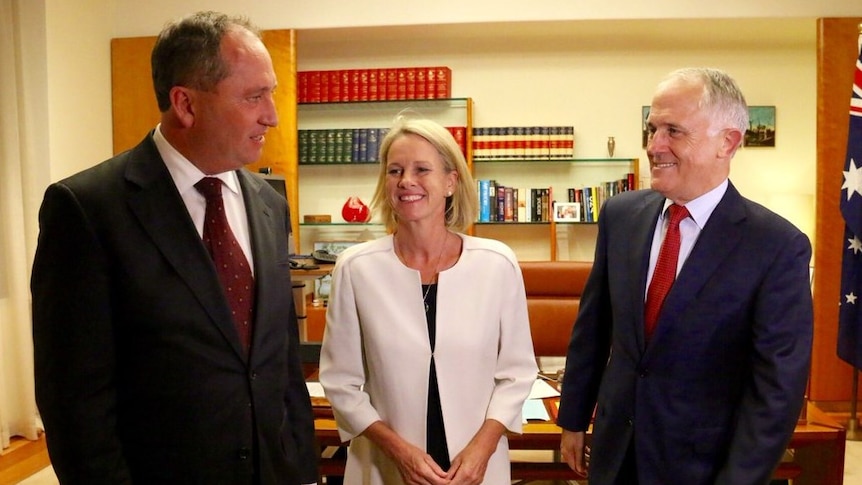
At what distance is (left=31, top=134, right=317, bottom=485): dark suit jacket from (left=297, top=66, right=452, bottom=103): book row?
12.9 ft

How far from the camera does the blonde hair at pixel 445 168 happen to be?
185 centimetres

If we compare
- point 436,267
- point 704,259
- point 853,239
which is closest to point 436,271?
point 436,267

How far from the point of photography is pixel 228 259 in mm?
1388

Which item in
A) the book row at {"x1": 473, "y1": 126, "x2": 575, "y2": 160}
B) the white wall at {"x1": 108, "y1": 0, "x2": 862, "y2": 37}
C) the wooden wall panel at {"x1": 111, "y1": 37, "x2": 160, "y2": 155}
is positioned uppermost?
the white wall at {"x1": 108, "y1": 0, "x2": 862, "y2": 37}

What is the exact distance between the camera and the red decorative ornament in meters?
5.31

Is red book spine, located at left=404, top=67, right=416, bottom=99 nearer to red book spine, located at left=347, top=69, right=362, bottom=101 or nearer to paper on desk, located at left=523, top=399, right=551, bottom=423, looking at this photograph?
red book spine, located at left=347, top=69, right=362, bottom=101

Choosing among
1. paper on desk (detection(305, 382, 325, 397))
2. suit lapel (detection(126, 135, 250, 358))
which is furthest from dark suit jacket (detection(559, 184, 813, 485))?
paper on desk (detection(305, 382, 325, 397))

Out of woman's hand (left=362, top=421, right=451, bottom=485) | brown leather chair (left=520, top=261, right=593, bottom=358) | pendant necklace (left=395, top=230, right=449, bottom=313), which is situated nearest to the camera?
woman's hand (left=362, top=421, right=451, bottom=485)

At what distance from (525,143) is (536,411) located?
3108 mm

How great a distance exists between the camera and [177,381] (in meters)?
1.29

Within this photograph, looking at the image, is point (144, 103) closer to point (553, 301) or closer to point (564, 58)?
point (564, 58)

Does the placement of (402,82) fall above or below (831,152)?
above

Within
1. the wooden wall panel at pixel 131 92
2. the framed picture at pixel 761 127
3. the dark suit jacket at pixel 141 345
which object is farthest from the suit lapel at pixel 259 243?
the framed picture at pixel 761 127

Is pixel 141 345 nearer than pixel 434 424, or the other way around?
pixel 141 345
